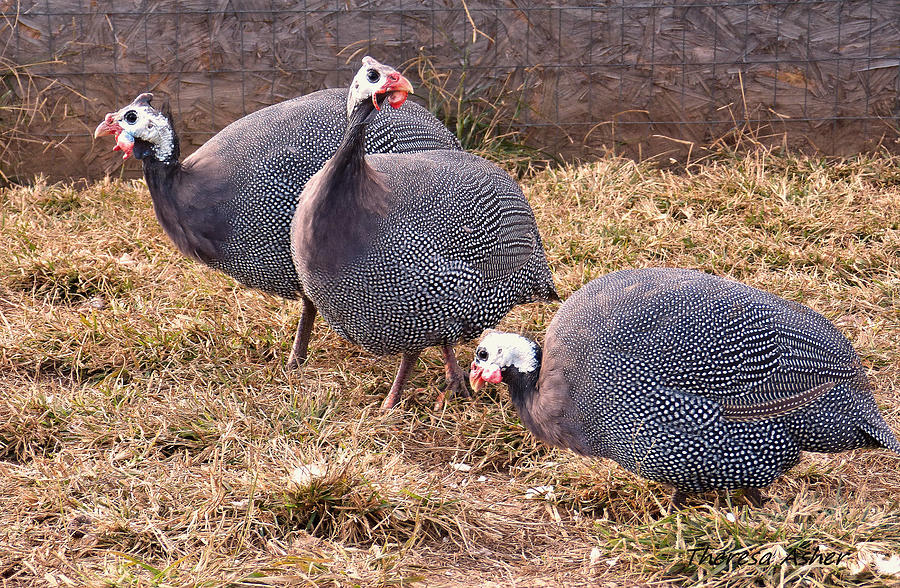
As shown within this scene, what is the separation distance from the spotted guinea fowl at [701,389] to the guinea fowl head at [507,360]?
0.18ft

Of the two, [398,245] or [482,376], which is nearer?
[482,376]

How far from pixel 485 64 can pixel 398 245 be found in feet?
9.86

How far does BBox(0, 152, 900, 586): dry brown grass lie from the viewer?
269 cm

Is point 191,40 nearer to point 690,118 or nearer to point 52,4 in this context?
point 52,4

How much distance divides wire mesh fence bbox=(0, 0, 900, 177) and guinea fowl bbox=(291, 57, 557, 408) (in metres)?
2.53

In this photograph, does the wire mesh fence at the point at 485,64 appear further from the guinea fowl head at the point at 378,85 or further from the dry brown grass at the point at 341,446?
the guinea fowl head at the point at 378,85

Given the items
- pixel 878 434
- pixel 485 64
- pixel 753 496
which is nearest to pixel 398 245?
pixel 753 496

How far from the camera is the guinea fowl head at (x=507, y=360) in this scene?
10.3 feet

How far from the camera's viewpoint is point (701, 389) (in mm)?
2879

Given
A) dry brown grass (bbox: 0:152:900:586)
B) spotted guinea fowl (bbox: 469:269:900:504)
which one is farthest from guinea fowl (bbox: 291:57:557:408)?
spotted guinea fowl (bbox: 469:269:900:504)

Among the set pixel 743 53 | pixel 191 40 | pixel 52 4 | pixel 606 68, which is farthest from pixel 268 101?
pixel 743 53

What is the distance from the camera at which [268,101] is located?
241 inches

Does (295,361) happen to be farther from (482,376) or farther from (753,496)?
(753,496)

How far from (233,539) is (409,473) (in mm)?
606
